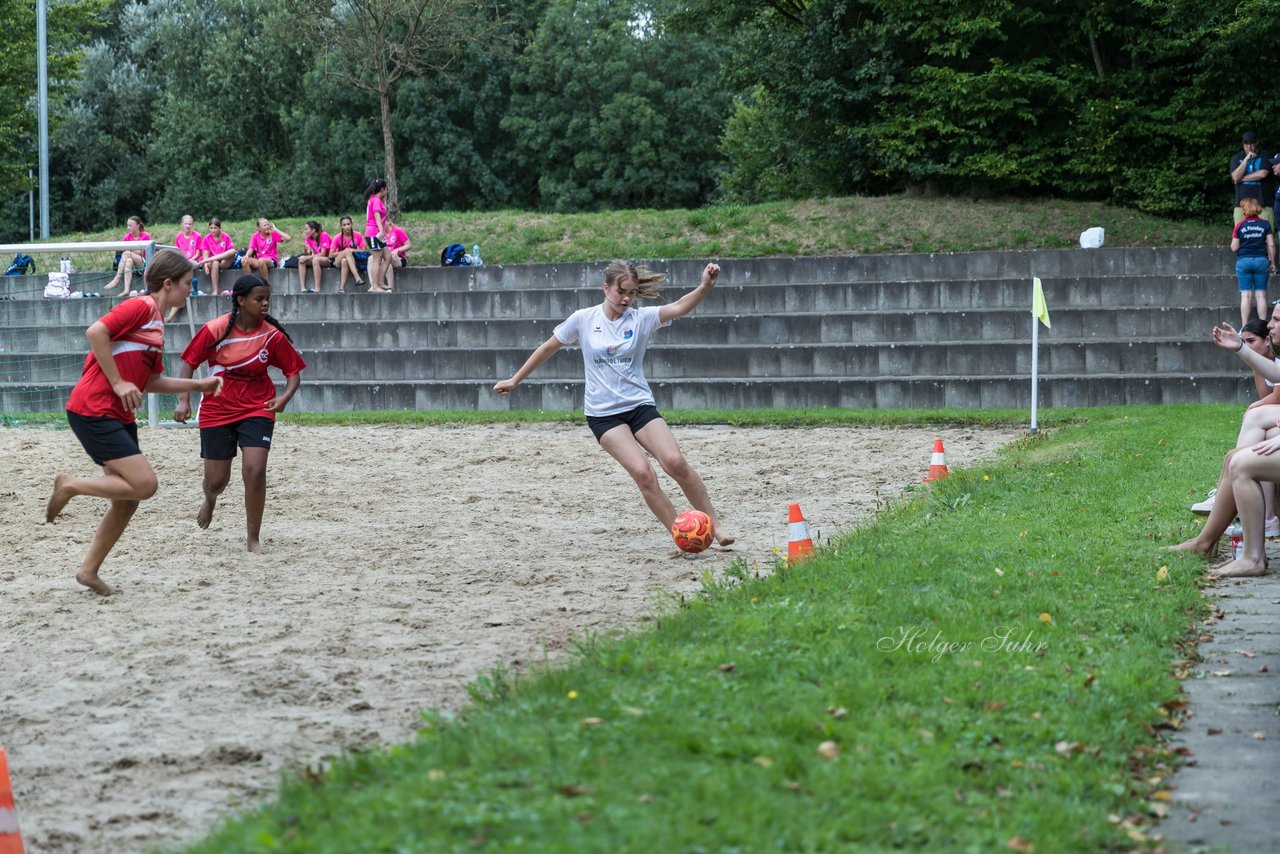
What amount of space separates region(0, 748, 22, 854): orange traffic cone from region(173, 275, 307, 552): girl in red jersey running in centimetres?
571

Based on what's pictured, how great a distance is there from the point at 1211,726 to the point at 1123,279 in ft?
58.6

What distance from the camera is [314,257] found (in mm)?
25531

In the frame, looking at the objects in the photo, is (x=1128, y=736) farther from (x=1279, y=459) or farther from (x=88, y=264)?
(x=88, y=264)

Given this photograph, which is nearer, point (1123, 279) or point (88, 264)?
point (1123, 279)

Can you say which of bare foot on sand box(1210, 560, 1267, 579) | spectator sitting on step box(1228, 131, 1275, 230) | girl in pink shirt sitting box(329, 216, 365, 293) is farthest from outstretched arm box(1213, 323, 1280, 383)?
girl in pink shirt sitting box(329, 216, 365, 293)

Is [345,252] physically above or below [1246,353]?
above

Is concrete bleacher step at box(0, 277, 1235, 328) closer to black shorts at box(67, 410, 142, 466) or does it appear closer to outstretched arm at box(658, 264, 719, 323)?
outstretched arm at box(658, 264, 719, 323)

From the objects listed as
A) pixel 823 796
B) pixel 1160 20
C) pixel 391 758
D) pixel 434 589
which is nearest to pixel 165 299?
pixel 434 589

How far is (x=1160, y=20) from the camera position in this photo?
25.9 meters

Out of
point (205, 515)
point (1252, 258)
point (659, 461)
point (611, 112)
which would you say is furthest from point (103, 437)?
point (611, 112)

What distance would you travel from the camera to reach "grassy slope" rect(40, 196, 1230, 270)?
26109mm

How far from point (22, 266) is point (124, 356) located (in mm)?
22616

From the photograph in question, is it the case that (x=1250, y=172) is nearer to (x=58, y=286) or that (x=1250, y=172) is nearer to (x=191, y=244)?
(x=191, y=244)

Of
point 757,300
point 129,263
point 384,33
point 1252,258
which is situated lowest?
point 757,300
